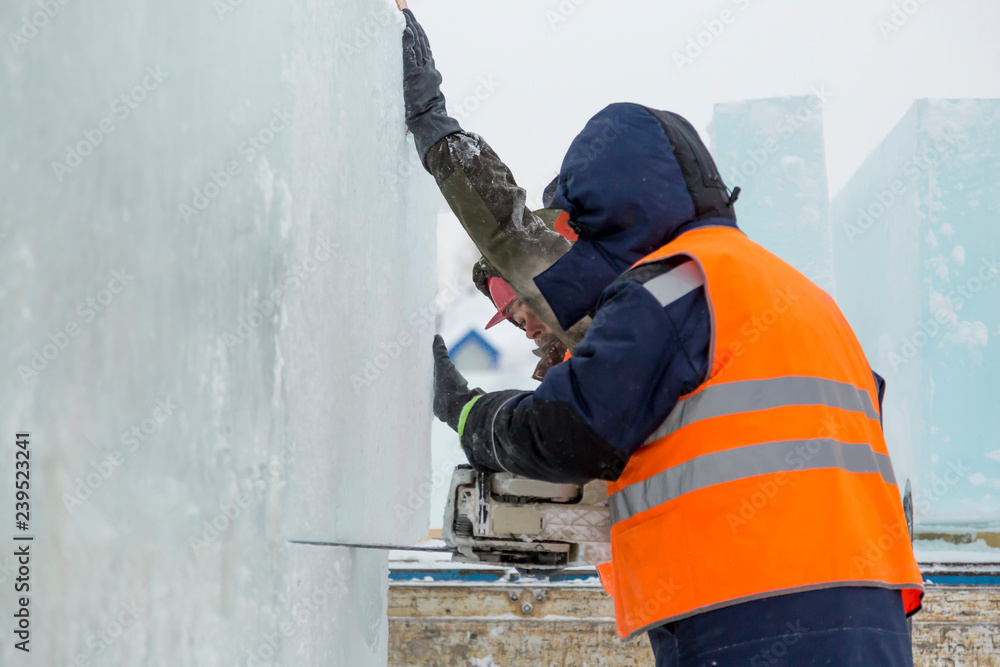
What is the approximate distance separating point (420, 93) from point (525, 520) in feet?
4.55

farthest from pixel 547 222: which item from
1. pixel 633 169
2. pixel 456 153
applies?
pixel 633 169

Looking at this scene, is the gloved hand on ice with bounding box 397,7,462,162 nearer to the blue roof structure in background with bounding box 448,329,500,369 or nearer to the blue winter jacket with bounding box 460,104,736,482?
the blue winter jacket with bounding box 460,104,736,482

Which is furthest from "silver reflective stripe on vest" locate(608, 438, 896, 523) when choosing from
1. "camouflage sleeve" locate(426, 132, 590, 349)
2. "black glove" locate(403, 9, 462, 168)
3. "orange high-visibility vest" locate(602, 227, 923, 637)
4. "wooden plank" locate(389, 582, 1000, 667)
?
"wooden plank" locate(389, 582, 1000, 667)

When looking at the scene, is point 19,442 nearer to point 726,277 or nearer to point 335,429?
point 335,429

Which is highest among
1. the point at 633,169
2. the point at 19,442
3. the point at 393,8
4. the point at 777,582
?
the point at 393,8

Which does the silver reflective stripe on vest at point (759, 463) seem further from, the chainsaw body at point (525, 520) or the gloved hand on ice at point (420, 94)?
the gloved hand on ice at point (420, 94)

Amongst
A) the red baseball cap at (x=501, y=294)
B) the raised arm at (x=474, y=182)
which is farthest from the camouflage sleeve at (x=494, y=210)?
the red baseball cap at (x=501, y=294)

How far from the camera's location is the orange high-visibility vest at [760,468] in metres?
1.10

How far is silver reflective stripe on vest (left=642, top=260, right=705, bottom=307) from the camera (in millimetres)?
1146

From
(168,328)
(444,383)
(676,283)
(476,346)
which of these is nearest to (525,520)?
(676,283)

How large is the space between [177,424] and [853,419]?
103 cm

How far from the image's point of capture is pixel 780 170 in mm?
3650

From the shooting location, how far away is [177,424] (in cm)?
107

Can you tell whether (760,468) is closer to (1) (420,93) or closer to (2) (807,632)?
(2) (807,632)
